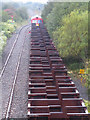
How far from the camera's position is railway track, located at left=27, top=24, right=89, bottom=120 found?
7875 mm

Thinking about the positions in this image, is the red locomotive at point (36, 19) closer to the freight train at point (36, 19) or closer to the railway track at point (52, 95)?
the freight train at point (36, 19)

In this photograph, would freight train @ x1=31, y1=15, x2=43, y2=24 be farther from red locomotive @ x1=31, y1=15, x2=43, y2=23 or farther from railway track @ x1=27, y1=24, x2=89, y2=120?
railway track @ x1=27, y1=24, x2=89, y2=120

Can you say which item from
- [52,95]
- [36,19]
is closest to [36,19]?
[36,19]

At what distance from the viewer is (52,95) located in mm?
9867

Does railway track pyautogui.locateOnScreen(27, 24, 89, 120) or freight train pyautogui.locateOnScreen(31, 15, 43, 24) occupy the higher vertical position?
freight train pyautogui.locateOnScreen(31, 15, 43, 24)

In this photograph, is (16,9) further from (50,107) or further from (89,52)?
(50,107)

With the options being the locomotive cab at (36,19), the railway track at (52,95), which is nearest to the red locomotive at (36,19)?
the locomotive cab at (36,19)

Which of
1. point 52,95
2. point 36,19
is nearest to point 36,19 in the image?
point 36,19

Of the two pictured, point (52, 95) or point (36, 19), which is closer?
point (52, 95)

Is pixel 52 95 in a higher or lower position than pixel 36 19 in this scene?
lower

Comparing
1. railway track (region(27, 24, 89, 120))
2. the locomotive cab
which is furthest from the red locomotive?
railway track (region(27, 24, 89, 120))

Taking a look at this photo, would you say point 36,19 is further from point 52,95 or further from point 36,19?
point 52,95

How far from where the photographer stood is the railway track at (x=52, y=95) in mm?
7875

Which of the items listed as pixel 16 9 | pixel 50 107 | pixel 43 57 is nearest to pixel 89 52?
pixel 43 57
